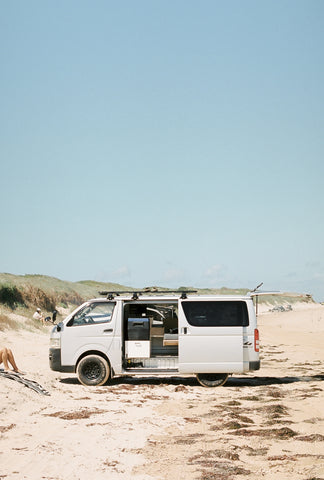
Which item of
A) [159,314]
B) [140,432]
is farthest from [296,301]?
[140,432]

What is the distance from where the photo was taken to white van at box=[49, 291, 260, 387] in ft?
53.1

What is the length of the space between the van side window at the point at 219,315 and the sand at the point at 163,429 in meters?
1.68

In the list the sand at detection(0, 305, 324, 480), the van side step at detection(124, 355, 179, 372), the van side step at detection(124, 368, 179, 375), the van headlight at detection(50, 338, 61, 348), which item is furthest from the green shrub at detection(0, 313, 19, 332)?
the van side step at detection(124, 368, 179, 375)

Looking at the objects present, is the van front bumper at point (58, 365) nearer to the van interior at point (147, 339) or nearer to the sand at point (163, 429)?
the sand at point (163, 429)

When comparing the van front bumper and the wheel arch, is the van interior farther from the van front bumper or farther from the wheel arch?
the van front bumper

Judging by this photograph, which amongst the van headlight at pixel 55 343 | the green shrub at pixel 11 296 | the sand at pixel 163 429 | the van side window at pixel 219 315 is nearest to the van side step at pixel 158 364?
the sand at pixel 163 429

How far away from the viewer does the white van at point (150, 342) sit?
1619cm

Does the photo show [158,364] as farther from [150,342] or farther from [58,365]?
[58,365]

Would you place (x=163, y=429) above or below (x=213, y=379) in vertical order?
below

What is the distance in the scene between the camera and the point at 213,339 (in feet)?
53.2

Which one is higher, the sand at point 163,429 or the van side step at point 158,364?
the van side step at point 158,364

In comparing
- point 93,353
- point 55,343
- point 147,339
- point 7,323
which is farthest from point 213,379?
point 7,323

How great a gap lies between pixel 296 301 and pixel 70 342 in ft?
344

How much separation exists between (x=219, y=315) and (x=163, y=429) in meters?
5.46
